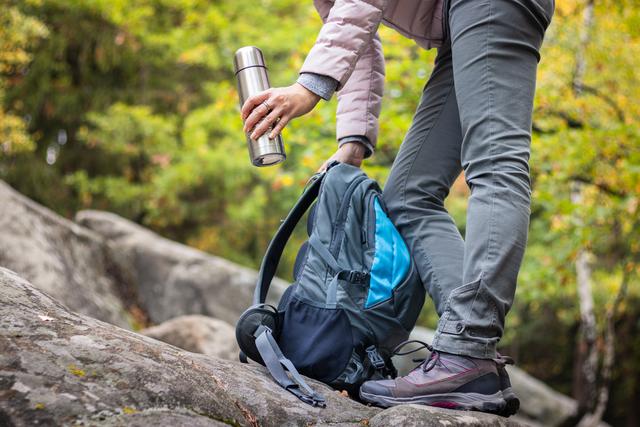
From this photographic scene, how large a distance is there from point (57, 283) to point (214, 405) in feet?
12.6

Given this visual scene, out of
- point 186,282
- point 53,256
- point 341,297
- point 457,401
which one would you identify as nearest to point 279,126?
point 341,297

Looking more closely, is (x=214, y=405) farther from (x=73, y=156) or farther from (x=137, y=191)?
(x=73, y=156)

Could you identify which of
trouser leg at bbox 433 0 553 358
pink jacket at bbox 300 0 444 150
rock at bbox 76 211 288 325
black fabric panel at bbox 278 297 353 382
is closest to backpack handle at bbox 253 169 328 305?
black fabric panel at bbox 278 297 353 382

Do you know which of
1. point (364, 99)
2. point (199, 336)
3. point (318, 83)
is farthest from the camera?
point (199, 336)

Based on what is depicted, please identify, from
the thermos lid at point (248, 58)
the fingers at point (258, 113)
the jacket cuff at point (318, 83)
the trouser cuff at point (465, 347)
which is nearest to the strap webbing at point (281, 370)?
the trouser cuff at point (465, 347)

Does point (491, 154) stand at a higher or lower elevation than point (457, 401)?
higher

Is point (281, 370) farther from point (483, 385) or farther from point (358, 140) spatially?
point (358, 140)

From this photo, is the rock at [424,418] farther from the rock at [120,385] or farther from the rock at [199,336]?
the rock at [199,336]

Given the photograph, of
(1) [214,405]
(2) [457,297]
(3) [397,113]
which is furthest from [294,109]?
(3) [397,113]

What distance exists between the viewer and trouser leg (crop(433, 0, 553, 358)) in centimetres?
183

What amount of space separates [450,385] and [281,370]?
1.56 ft

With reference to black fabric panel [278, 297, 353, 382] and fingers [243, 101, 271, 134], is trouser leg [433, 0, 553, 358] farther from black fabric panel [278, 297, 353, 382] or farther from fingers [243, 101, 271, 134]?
fingers [243, 101, 271, 134]

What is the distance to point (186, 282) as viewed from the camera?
7.43 meters

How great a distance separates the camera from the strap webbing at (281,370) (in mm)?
1791
